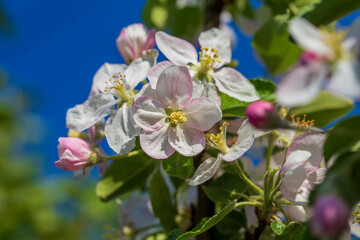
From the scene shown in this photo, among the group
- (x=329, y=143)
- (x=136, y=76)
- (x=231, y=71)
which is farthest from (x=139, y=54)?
(x=329, y=143)

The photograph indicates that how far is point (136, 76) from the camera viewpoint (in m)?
1.03

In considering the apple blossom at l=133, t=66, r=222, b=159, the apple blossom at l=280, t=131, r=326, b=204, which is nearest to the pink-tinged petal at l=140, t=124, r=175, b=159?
the apple blossom at l=133, t=66, r=222, b=159

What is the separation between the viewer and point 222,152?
936 mm

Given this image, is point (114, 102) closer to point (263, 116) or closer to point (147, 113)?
point (147, 113)

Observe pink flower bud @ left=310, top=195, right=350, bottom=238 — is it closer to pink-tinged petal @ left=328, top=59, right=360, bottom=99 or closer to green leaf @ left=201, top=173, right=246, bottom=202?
pink-tinged petal @ left=328, top=59, right=360, bottom=99

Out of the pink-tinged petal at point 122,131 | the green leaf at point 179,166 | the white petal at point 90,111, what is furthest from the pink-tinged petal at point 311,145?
the white petal at point 90,111

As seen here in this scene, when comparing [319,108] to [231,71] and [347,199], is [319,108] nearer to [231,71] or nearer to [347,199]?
[231,71]

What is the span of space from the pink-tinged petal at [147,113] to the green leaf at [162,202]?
281 mm

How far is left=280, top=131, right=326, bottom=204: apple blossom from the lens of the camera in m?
0.79

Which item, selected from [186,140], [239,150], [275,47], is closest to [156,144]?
[186,140]

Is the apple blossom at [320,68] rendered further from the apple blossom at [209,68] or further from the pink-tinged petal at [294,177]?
the apple blossom at [209,68]

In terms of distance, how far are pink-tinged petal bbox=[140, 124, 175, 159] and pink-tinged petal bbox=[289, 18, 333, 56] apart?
42 centimetres

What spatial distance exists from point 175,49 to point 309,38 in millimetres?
510

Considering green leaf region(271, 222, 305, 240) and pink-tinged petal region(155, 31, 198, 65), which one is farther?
pink-tinged petal region(155, 31, 198, 65)
